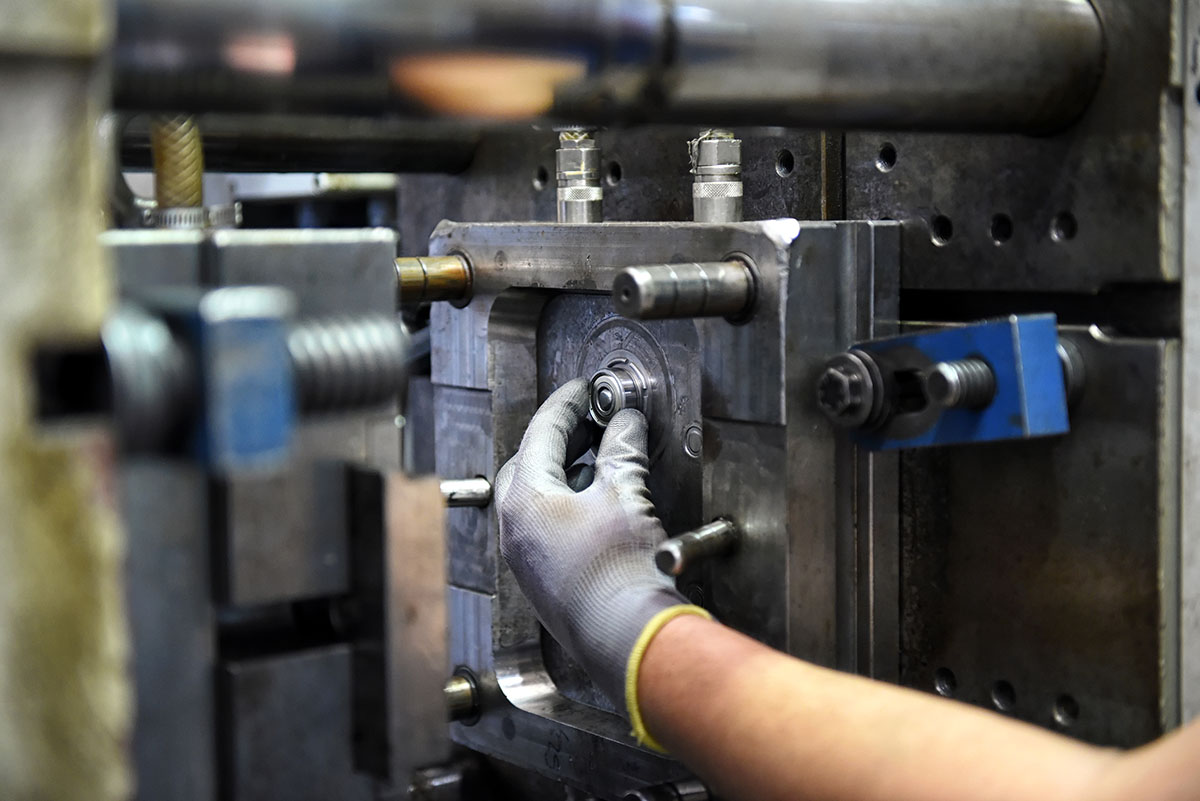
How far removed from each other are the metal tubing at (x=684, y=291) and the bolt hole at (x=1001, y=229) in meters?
0.20

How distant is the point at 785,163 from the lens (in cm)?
122

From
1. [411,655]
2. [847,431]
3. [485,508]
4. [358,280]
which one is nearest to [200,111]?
[358,280]

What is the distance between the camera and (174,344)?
→ 20.5 inches

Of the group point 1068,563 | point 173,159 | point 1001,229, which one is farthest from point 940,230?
point 173,159

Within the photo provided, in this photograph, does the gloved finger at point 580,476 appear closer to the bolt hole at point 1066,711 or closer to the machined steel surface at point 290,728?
the bolt hole at point 1066,711

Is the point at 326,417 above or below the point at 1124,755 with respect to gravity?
above

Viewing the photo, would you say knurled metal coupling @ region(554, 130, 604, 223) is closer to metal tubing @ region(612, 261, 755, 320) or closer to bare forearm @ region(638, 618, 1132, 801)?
metal tubing @ region(612, 261, 755, 320)

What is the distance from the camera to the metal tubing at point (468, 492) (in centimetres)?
133

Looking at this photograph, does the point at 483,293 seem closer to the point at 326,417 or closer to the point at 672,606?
the point at 672,606

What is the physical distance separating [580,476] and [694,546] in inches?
11.1

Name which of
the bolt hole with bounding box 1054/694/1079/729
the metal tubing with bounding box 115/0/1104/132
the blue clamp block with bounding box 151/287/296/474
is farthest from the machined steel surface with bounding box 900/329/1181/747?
the blue clamp block with bounding box 151/287/296/474

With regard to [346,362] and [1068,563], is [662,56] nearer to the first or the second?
[346,362]

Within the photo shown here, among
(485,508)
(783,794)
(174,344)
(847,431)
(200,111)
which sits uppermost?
(200,111)

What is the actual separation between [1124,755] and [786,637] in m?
0.32
